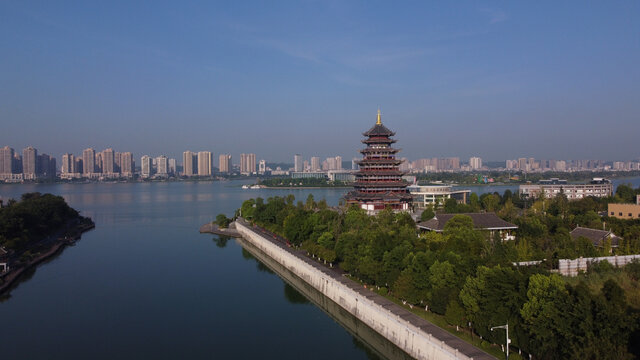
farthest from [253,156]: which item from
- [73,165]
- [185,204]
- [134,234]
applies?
[134,234]

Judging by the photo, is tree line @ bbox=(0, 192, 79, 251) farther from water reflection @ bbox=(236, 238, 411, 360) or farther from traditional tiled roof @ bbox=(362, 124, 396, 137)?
traditional tiled roof @ bbox=(362, 124, 396, 137)

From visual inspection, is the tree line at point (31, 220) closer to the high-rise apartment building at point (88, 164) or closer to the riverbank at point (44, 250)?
the riverbank at point (44, 250)

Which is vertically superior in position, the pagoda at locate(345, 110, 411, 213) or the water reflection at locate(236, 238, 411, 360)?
the pagoda at locate(345, 110, 411, 213)

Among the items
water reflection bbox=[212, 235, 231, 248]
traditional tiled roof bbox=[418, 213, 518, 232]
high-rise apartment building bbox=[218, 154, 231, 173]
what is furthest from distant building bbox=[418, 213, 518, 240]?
high-rise apartment building bbox=[218, 154, 231, 173]

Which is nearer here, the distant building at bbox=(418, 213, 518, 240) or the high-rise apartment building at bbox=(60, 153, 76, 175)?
the distant building at bbox=(418, 213, 518, 240)

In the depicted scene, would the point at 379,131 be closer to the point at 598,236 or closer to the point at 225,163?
the point at 598,236

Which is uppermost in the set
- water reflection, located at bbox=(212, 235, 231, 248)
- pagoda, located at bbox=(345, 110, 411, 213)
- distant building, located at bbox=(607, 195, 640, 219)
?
pagoda, located at bbox=(345, 110, 411, 213)

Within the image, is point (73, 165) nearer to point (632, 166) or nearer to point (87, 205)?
point (87, 205)

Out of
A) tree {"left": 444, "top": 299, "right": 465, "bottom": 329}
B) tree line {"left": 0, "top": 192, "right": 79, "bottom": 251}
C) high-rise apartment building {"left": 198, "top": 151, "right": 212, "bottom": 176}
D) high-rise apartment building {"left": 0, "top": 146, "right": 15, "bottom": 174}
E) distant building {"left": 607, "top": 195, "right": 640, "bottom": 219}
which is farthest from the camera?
high-rise apartment building {"left": 198, "top": 151, "right": 212, "bottom": 176}
